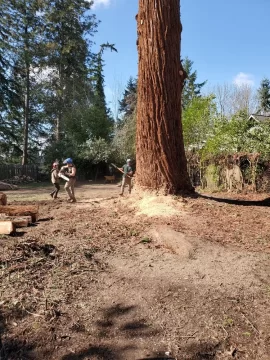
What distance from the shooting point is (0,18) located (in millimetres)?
28328

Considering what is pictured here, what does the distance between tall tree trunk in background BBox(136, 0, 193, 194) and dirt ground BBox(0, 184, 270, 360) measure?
1627mm

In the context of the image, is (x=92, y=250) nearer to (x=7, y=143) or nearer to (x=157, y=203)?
(x=157, y=203)

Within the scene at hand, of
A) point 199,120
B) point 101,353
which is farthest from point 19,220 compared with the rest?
point 199,120

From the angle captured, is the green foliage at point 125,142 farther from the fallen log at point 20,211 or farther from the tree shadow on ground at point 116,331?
the tree shadow on ground at point 116,331

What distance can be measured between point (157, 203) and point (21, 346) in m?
4.44

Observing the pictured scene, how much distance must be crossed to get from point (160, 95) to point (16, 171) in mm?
23119

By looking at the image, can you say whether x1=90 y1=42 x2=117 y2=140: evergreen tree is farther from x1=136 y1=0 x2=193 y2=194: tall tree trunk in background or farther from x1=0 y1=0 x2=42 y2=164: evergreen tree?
x1=136 y1=0 x2=193 y2=194: tall tree trunk in background

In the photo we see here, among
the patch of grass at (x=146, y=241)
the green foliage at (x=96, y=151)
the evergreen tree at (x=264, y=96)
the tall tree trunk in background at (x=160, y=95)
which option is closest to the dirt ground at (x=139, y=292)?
the patch of grass at (x=146, y=241)

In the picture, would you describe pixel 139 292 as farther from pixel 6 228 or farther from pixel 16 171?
pixel 16 171

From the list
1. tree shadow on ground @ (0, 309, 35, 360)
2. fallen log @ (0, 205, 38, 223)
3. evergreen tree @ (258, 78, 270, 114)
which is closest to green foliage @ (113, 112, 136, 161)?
evergreen tree @ (258, 78, 270, 114)

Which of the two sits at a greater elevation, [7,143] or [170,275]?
[7,143]

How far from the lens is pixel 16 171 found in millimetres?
27156

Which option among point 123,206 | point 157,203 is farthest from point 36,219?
point 157,203

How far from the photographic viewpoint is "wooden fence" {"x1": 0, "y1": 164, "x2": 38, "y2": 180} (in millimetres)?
25953
